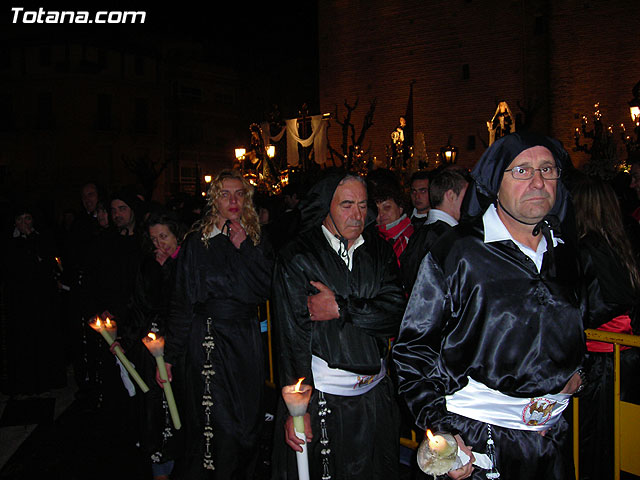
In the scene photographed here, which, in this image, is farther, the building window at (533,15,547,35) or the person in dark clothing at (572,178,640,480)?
the building window at (533,15,547,35)

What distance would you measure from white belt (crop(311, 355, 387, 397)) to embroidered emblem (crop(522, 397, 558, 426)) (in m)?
1.10

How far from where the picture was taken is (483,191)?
8.48 feet

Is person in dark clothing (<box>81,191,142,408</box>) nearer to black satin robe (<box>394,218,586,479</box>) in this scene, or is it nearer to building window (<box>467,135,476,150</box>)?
black satin robe (<box>394,218,586,479</box>)

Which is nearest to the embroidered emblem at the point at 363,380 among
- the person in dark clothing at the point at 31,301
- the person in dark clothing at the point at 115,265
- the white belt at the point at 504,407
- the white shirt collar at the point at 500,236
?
the white belt at the point at 504,407

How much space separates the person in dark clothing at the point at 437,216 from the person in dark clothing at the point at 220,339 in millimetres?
1238

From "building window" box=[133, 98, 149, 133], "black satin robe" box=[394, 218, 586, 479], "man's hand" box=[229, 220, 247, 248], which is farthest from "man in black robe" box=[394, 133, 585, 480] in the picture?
"building window" box=[133, 98, 149, 133]

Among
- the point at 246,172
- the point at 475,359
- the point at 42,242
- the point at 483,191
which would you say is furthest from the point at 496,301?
the point at 246,172

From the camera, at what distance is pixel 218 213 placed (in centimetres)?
430

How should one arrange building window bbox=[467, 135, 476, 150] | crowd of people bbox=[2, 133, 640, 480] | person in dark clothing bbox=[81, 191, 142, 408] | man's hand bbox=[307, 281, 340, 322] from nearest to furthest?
crowd of people bbox=[2, 133, 640, 480] → man's hand bbox=[307, 281, 340, 322] → person in dark clothing bbox=[81, 191, 142, 408] → building window bbox=[467, 135, 476, 150]

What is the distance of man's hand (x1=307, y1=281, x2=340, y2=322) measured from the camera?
10.5ft

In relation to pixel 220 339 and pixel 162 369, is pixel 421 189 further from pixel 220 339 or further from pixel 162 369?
pixel 162 369

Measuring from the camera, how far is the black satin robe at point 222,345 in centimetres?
409

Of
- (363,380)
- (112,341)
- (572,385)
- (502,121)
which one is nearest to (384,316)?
(363,380)

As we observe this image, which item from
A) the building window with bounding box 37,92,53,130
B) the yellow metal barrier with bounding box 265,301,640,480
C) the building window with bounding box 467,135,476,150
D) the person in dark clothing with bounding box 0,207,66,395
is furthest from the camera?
the building window with bounding box 37,92,53,130
